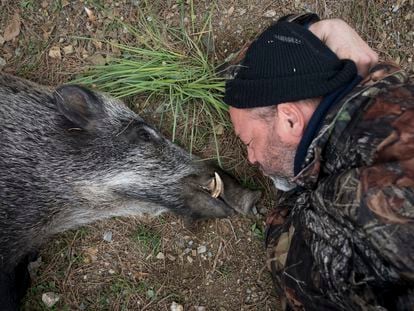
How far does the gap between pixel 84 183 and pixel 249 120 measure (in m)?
1.53

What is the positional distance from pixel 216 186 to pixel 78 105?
1222 mm

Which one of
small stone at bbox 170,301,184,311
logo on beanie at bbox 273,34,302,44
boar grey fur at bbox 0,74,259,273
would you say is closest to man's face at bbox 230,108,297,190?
logo on beanie at bbox 273,34,302,44

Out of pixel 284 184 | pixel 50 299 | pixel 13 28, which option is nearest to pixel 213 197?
pixel 284 184

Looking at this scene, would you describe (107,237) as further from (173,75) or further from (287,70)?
(287,70)

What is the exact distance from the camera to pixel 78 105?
409 centimetres

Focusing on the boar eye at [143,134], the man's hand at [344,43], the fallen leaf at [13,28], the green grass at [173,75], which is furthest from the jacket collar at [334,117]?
the fallen leaf at [13,28]

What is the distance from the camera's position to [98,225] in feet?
14.8

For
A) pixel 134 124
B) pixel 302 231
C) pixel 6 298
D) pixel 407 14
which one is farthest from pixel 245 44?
pixel 6 298

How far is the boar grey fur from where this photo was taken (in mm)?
4086

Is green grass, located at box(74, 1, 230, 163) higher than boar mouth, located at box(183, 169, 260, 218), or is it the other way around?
green grass, located at box(74, 1, 230, 163)

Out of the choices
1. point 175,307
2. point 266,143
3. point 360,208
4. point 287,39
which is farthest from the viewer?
point 175,307

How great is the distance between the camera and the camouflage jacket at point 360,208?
2508 millimetres

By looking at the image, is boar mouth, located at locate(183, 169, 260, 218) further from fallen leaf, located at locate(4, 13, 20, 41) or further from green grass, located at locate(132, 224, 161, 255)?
fallen leaf, located at locate(4, 13, 20, 41)

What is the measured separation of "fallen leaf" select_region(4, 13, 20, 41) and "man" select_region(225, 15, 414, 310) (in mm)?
2170
